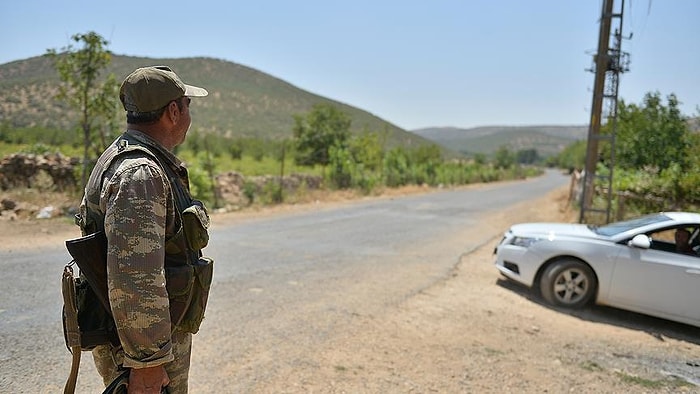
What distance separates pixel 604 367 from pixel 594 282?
5.71 ft

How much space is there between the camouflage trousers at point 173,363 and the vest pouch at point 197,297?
0.21ft

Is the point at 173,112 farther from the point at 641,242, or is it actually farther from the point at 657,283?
the point at 657,283

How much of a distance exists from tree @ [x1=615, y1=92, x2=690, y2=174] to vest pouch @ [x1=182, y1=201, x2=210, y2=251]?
24.6 metres

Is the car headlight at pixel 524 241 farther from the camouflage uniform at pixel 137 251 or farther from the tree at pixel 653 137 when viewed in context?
the tree at pixel 653 137

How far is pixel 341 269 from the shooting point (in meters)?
7.23

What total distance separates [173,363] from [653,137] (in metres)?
26.6

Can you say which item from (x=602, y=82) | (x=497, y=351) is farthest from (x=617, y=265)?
(x=602, y=82)

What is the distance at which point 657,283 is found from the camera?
5434 mm

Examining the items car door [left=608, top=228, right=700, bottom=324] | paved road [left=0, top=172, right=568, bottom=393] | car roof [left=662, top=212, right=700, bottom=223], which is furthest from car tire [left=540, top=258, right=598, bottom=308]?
paved road [left=0, top=172, right=568, bottom=393]

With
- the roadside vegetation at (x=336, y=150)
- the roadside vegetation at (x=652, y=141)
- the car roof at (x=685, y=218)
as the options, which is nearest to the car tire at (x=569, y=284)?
the car roof at (x=685, y=218)

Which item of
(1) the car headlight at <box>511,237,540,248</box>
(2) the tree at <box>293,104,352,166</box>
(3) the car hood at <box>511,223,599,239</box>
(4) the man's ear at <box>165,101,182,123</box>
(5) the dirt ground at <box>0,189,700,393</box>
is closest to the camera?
(4) the man's ear at <box>165,101,182,123</box>

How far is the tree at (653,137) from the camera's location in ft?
75.6

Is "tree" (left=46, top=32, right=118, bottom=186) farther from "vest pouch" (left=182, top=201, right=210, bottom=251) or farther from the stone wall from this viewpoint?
"vest pouch" (left=182, top=201, right=210, bottom=251)

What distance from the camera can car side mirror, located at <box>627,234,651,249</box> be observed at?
17.9ft
